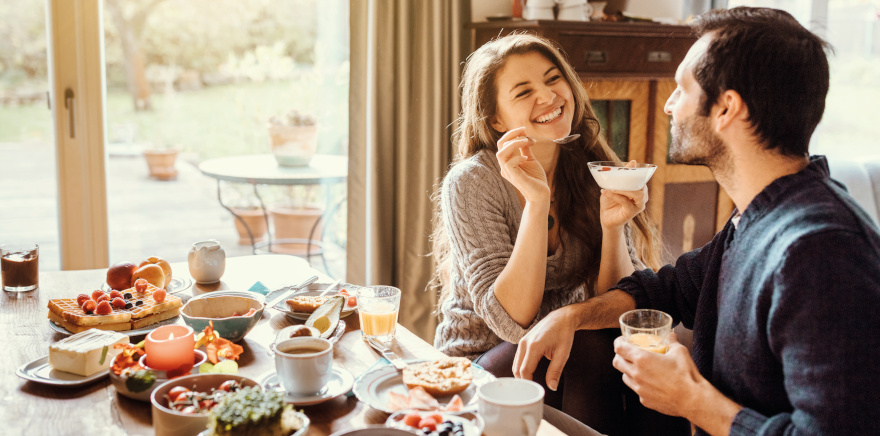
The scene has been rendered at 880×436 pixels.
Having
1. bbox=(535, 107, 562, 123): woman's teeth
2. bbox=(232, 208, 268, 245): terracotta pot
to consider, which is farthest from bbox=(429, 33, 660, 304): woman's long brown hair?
bbox=(232, 208, 268, 245): terracotta pot

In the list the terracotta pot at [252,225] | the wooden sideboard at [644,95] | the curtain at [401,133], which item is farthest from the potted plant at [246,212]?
the wooden sideboard at [644,95]

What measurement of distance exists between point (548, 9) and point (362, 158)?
100 centimetres

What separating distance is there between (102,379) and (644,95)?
2593 millimetres

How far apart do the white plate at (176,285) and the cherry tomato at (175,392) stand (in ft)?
2.37

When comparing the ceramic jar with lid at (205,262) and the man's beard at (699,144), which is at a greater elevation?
the man's beard at (699,144)

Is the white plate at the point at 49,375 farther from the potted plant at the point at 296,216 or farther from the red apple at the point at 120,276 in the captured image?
the potted plant at the point at 296,216

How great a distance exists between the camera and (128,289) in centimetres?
160

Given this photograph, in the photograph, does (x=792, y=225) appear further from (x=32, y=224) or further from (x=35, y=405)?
(x=32, y=224)

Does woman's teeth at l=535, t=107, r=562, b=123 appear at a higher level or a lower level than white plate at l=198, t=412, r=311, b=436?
higher

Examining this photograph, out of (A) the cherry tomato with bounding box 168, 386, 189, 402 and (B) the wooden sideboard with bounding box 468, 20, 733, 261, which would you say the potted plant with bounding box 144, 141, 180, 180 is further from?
(A) the cherry tomato with bounding box 168, 386, 189, 402

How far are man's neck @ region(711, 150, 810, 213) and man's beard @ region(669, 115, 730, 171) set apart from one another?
26mm

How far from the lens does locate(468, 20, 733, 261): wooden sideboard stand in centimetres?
292

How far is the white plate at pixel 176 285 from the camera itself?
171 cm

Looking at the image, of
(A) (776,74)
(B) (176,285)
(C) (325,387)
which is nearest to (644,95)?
(A) (776,74)
